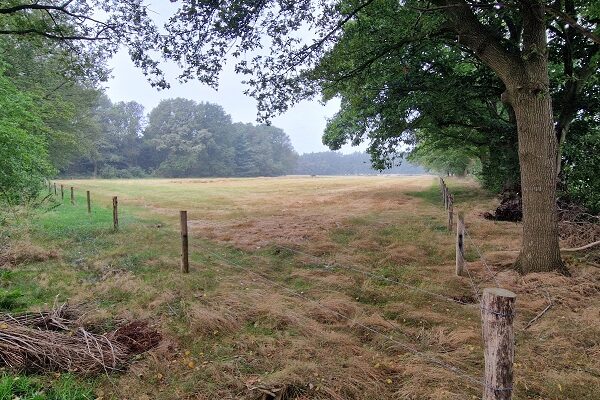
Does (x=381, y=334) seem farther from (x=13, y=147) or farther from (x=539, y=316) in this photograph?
(x=13, y=147)

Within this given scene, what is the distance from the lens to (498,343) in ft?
8.06

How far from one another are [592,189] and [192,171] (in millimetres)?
85254

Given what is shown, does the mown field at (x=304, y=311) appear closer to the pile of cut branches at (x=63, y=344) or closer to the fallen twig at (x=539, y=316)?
the fallen twig at (x=539, y=316)

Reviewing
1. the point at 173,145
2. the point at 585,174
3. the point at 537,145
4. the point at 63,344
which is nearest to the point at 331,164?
the point at 173,145

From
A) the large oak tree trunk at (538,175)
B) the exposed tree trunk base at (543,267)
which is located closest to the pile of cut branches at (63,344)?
the exposed tree trunk base at (543,267)

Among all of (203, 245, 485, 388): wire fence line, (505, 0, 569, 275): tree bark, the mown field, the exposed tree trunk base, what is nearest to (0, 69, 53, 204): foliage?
the mown field

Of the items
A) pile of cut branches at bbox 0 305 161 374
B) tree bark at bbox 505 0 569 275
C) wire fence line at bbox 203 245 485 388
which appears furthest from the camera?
tree bark at bbox 505 0 569 275

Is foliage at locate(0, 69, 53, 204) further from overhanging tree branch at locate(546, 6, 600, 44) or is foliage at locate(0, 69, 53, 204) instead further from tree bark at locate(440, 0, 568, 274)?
overhanging tree branch at locate(546, 6, 600, 44)

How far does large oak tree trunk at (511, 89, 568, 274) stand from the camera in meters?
6.42

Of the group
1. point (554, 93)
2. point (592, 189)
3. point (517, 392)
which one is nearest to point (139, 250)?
point (517, 392)

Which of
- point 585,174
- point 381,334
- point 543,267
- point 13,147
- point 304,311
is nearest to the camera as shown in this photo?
point 381,334

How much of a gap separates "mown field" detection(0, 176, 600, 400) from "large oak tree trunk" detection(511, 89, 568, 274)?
53 cm

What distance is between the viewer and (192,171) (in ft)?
289

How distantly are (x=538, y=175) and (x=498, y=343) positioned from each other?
17.1 ft
